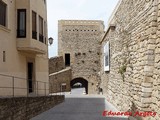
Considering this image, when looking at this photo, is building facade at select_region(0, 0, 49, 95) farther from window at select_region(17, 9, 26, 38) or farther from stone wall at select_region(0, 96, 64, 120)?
stone wall at select_region(0, 96, 64, 120)

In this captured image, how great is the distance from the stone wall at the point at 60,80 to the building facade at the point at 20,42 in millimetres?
13954

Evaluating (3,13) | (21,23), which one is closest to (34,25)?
(21,23)

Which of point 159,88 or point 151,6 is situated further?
point 151,6

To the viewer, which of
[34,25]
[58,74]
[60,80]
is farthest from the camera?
[60,80]

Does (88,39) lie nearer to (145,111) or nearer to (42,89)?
(42,89)

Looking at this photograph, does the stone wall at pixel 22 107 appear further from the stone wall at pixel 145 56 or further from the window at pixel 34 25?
the stone wall at pixel 145 56

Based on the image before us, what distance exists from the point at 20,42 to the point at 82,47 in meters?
24.5

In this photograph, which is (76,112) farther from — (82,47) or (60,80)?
(82,47)

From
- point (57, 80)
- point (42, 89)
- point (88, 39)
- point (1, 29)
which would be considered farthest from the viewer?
point (88, 39)

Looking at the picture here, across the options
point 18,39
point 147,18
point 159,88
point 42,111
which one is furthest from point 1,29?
point 159,88

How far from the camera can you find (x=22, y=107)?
1241cm

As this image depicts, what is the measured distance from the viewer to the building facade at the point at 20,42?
1470cm

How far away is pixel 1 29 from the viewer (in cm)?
1415

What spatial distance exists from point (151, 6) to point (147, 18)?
57cm
